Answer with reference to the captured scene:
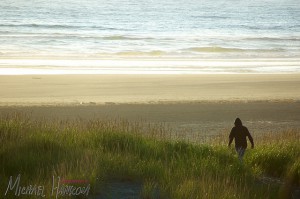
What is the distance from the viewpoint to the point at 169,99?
66.8 ft

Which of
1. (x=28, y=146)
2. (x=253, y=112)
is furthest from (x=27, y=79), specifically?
(x=28, y=146)

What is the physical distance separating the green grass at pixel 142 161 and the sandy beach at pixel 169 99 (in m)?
4.16

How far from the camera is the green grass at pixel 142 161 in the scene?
7.07 meters

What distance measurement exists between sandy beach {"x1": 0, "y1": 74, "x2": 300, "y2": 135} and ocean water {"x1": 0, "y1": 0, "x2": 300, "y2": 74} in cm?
359

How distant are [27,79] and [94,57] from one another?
40.7ft

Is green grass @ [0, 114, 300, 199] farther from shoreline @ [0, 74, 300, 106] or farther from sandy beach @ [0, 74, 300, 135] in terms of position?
shoreline @ [0, 74, 300, 106]

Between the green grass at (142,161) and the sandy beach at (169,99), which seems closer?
the green grass at (142,161)

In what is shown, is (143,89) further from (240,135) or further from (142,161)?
(142,161)

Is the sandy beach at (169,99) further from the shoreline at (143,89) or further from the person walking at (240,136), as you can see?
the person walking at (240,136)

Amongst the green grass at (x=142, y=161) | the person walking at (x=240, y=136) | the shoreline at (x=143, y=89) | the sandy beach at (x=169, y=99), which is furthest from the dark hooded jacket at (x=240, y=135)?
the shoreline at (x=143, y=89)

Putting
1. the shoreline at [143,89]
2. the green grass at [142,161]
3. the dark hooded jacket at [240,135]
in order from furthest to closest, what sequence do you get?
1. the shoreline at [143,89]
2. the dark hooded jacket at [240,135]
3. the green grass at [142,161]

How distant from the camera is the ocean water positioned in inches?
1247

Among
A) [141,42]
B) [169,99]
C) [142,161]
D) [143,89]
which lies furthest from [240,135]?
[141,42]

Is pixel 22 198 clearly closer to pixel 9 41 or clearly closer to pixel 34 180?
pixel 34 180
